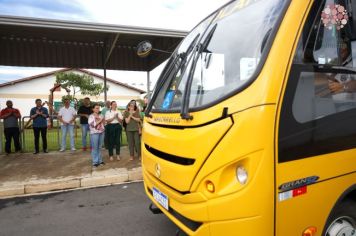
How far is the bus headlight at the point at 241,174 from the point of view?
2.43m

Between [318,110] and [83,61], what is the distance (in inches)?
466

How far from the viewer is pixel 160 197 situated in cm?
330

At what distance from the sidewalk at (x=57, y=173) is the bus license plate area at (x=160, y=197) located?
3892mm

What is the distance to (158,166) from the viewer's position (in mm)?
3254

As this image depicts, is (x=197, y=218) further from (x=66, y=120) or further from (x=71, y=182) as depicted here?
(x=66, y=120)

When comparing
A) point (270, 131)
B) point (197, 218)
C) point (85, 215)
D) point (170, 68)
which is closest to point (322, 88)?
point (270, 131)

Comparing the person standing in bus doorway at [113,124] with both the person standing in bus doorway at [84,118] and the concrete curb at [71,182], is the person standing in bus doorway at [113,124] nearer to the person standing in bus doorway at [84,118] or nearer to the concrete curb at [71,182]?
the concrete curb at [71,182]

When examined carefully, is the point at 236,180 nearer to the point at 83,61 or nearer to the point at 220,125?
the point at 220,125

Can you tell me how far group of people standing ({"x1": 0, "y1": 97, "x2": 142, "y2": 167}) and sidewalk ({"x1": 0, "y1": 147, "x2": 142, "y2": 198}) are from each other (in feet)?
1.52

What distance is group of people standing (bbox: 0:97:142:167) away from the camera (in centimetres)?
821

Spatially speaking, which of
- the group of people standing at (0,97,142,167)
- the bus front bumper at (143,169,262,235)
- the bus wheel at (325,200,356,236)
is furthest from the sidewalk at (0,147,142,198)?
the bus wheel at (325,200,356,236)

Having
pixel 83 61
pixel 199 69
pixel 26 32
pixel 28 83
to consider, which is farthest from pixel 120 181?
pixel 28 83

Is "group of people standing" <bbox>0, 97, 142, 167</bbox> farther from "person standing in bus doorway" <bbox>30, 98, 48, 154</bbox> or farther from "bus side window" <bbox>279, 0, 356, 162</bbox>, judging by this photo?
"bus side window" <bbox>279, 0, 356, 162</bbox>

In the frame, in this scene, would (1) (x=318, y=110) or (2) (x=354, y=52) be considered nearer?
(1) (x=318, y=110)
